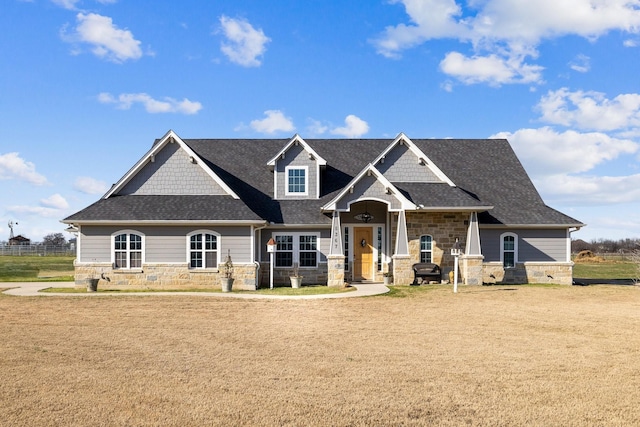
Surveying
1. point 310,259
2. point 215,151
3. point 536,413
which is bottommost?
point 536,413

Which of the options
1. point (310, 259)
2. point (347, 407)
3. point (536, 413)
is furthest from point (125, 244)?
point (536, 413)

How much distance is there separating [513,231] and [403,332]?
1489 cm

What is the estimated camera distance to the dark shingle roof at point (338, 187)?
23422mm

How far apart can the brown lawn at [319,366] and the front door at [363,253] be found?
8674 mm

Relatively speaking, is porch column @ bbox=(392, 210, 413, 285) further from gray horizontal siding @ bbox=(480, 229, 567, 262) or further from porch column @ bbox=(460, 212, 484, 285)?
gray horizontal siding @ bbox=(480, 229, 567, 262)

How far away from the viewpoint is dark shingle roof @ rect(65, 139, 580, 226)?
23422 mm

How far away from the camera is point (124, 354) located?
1048 centimetres

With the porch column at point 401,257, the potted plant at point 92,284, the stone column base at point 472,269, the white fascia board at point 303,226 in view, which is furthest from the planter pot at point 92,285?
the stone column base at point 472,269

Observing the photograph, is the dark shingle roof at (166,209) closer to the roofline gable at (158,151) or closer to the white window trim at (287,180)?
the roofline gable at (158,151)

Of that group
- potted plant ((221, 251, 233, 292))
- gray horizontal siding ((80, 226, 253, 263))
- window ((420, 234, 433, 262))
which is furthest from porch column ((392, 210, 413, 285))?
potted plant ((221, 251, 233, 292))

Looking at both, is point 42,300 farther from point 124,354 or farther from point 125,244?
point 124,354

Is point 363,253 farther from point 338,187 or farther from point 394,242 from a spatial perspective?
point 338,187

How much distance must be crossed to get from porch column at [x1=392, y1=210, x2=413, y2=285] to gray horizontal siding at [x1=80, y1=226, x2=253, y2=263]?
20.4 ft

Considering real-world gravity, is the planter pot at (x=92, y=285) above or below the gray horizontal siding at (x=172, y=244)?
below
